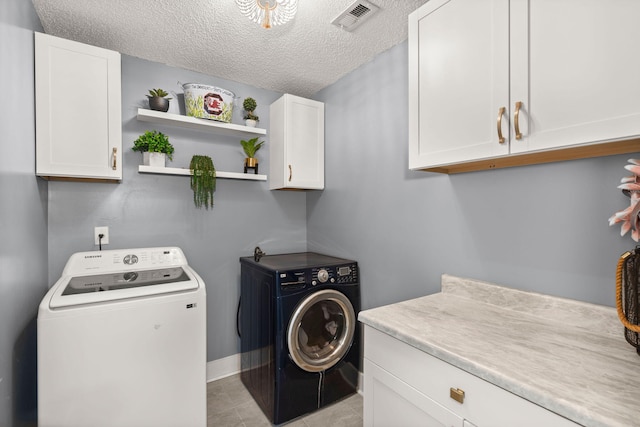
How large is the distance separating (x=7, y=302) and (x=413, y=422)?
5.56ft

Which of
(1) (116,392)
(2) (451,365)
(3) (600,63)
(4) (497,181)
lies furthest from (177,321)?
(3) (600,63)

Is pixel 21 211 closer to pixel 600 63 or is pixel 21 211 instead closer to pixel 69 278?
pixel 69 278

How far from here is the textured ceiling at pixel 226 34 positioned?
167 cm

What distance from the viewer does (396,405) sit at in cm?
120

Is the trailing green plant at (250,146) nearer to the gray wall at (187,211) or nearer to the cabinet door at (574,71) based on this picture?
the gray wall at (187,211)

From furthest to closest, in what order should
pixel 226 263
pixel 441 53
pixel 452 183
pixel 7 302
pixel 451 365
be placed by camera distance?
pixel 226 263
pixel 452 183
pixel 441 53
pixel 7 302
pixel 451 365

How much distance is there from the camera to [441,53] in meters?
1.37

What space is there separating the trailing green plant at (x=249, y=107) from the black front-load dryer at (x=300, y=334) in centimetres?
120

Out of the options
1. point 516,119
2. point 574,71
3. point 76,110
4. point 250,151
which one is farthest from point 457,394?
point 76,110

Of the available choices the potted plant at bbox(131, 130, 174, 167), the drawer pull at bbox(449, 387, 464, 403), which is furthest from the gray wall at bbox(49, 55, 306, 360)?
the drawer pull at bbox(449, 387, 464, 403)

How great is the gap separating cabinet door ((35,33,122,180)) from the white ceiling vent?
1390mm

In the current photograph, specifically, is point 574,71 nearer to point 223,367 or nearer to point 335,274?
point 335,274

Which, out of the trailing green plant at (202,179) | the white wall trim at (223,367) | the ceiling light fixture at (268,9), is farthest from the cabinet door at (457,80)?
the white wall trim at (223,367)

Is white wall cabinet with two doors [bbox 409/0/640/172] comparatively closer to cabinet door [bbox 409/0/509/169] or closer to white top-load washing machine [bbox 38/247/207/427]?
cabinet door [bbox 409/0/509/169]
